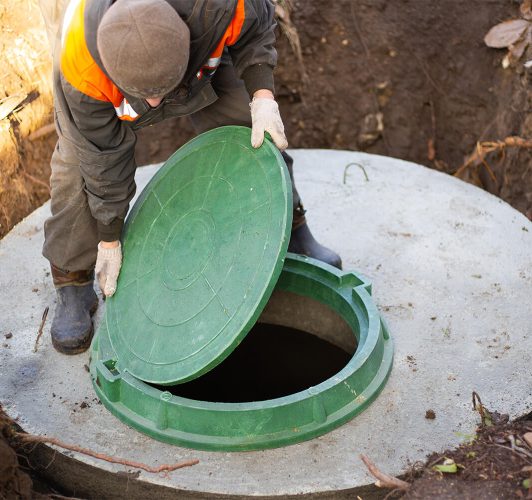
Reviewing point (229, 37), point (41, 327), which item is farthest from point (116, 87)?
point (41, 327)

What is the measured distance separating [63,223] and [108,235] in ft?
0.68

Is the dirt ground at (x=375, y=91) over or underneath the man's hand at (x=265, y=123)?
underneath

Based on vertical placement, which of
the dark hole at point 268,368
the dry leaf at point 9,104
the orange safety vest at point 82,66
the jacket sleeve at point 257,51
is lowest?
the dark hole at point 268,368

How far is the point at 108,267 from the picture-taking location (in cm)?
285

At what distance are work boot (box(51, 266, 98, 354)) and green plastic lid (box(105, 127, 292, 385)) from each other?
0.18 meters

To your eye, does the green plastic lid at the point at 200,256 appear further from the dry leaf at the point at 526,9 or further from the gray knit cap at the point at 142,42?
the dry leaf at the point at 526,9

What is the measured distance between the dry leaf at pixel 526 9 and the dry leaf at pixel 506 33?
1.1 inches

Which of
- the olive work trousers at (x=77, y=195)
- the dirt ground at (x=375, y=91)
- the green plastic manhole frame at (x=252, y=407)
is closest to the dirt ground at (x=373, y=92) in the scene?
the dirt ground at (x=375, y=91)

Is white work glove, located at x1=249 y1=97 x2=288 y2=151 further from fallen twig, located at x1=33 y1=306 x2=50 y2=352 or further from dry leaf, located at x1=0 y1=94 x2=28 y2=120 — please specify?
dry leaf, located at x1=0 y1=94 x2=28 y2=120

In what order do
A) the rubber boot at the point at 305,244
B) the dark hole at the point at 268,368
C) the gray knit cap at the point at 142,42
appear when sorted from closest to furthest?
the gray knit cap at the point at 142,42
the rubber boot at the point at 305,244
the dark hole at the point at 268,368

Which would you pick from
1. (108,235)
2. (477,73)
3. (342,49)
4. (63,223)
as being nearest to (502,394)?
(108,235)

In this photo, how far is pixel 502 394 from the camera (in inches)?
103

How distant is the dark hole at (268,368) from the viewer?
11.1ft

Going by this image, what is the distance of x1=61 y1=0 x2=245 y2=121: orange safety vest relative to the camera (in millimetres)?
2273
